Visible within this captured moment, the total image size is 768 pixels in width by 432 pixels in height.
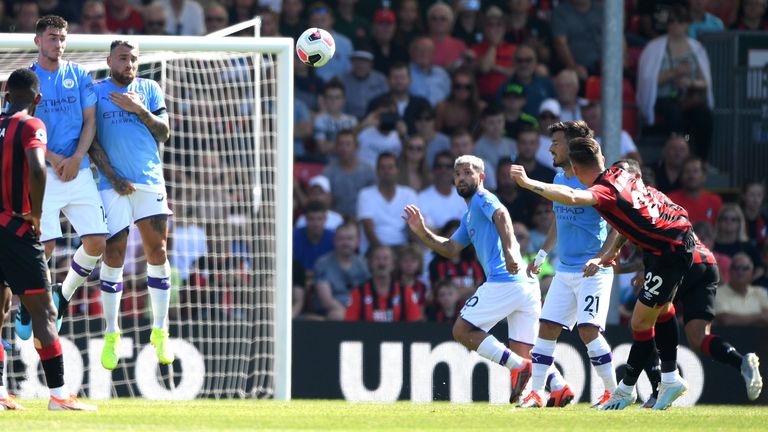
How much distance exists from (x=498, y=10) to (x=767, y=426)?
388 inches

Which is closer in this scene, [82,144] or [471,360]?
[82,144]

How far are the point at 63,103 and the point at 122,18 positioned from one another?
6.72 meters

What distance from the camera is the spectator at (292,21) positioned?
18.2 meters

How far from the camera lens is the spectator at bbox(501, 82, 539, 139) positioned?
17.7 meters

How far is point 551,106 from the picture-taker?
705 inches

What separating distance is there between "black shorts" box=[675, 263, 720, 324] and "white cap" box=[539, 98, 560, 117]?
6.60 metres

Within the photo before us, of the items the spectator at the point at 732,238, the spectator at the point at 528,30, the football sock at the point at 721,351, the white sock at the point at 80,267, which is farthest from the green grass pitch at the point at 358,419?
the spectator at the point at 528,30

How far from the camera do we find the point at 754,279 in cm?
1638

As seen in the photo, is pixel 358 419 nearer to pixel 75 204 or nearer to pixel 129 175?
pixel 129 175

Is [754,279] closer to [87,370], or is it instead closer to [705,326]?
[705,326]

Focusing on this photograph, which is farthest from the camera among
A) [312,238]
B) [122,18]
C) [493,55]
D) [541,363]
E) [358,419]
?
[493,55]

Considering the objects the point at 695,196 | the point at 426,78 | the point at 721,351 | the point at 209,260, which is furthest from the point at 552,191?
the point at 426,78

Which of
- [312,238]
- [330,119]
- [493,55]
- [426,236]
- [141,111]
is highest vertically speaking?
[493,55]

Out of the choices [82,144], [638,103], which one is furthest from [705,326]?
[638,103]
